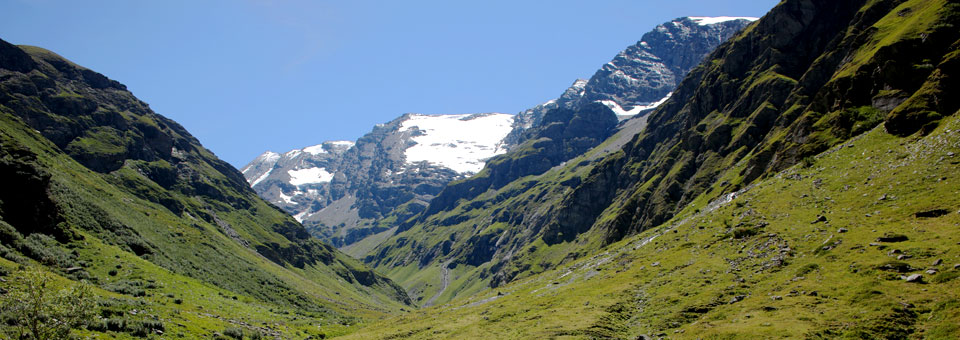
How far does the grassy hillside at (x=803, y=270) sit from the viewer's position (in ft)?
117

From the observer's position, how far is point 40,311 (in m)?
30.0

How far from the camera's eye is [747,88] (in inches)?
6909

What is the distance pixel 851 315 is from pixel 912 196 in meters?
29.6

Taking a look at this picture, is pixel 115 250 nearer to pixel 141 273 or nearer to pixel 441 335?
pixel 141 273

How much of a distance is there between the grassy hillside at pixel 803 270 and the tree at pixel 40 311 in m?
42.0

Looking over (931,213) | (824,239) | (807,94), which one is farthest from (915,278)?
(807,94)

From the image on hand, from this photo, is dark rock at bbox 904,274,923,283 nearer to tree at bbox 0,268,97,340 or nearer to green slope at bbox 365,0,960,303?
green slope at bbox 365,0,960,303

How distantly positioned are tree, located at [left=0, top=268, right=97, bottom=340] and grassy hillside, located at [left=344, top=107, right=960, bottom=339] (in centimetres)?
4197

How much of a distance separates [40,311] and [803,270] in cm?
6489

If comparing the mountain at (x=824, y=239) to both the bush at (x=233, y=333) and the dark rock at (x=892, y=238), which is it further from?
the bush at (x=233, y=333)

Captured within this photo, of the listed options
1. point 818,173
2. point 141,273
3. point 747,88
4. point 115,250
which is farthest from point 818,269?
point 747,88

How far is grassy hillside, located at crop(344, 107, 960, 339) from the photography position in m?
35.6

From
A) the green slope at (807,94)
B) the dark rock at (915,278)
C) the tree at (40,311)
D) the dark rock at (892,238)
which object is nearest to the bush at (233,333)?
the tree at (40,311)

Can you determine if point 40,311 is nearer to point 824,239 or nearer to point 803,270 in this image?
point 803,270
